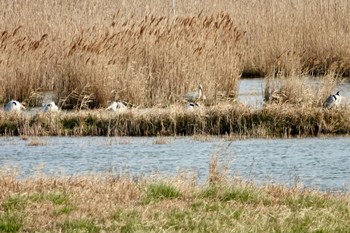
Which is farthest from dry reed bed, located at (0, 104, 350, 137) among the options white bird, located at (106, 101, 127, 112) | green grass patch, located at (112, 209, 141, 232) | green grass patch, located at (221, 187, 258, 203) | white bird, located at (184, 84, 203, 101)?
green grass patch, located at (112, 209, 141, 232)

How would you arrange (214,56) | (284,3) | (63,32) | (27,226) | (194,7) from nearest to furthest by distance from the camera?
(27,226) < (214,56) < (63,32) < (284,3) < (194,7)

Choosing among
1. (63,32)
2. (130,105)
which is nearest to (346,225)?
(130,105)

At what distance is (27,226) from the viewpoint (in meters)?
7.46

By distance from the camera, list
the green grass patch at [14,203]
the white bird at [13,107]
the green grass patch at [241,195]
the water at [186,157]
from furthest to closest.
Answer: the white bird at [13,107] → the water at [186,157] → the green grass patch at [241,195] → the green grass patch at [14,203]

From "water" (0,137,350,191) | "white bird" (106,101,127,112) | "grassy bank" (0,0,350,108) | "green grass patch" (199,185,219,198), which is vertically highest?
"grassy bank" (0,0,350,108)

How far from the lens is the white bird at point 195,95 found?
18281mm

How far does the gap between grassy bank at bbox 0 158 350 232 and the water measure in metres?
1.96

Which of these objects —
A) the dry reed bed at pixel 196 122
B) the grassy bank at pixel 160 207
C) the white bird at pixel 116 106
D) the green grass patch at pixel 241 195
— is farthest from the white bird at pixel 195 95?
the green grass patch at pixel 241 195

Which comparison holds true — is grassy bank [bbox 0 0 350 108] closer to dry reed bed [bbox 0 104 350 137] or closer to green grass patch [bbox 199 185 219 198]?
dry reed bed [bbox 0 104 350 137]

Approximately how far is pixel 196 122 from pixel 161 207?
7.34 metres

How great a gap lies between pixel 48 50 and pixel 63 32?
1426 mm

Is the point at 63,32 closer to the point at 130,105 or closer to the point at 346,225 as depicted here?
the point at 130,105

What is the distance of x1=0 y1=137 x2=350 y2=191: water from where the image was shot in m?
11.8

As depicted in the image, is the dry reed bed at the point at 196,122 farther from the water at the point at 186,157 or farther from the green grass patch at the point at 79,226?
the green grass patch at the point at 79,226
